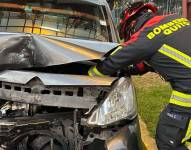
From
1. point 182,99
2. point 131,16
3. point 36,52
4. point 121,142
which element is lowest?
point 121,142

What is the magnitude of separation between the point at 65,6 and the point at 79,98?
2.04 metres

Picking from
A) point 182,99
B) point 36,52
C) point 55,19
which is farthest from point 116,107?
point 55,19

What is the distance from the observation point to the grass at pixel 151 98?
6.72 meters

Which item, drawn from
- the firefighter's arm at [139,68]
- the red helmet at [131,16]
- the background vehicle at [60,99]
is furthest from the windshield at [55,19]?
the background vehicle at [60,99]

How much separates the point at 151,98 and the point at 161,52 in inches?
179

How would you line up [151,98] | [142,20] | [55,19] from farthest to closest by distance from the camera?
1. [151,98]
2. [55,19]
3. [142,20]

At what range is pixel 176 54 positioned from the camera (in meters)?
3.58

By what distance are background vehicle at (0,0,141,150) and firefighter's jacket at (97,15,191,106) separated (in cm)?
13

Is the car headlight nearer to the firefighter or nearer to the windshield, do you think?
the firefighter

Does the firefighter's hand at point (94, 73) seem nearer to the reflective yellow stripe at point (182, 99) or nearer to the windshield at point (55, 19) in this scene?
the reflective yellow stripe at point (182, 99)

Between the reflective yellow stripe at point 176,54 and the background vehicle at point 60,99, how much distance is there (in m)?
0.36

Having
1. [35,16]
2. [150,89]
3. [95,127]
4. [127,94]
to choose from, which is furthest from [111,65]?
[150,89]

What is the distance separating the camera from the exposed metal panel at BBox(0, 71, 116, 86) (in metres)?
3.22

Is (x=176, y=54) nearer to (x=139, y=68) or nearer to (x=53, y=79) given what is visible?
(x=139, y=68)
